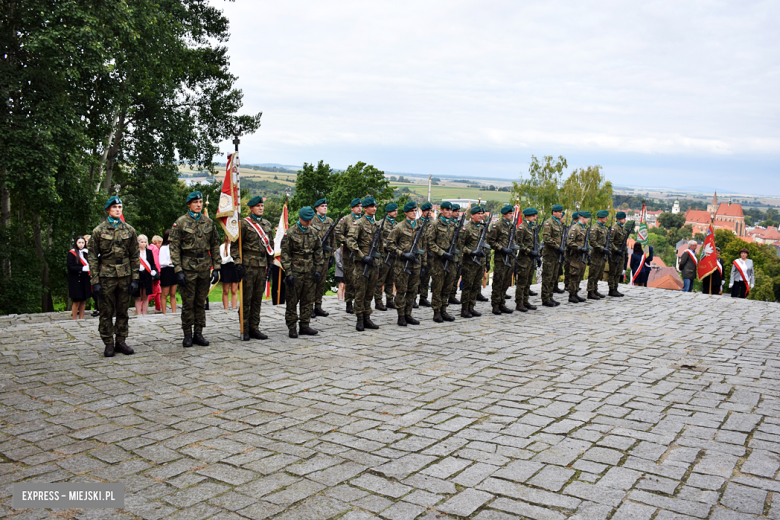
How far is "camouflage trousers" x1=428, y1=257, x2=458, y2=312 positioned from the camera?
1046 centimetres

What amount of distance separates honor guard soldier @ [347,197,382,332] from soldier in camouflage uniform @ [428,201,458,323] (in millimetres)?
1171

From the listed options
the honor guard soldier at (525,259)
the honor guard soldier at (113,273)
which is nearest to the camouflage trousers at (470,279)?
the honor guard soldier at (525,259)

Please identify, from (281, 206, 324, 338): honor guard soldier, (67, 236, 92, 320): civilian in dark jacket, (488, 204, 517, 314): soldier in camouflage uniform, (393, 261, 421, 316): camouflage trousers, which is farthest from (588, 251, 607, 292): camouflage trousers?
(67, 236, 92, 320): civilian in dark jacket

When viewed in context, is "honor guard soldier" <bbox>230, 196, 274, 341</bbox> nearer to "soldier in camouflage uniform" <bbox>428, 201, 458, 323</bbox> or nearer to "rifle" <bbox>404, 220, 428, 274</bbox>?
"rifle" <bbox>404, 220, 428, 274</bbox>

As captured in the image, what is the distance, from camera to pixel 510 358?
7656mm

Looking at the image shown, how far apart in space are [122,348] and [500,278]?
714 centimetres

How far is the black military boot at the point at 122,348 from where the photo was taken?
751 centimetres

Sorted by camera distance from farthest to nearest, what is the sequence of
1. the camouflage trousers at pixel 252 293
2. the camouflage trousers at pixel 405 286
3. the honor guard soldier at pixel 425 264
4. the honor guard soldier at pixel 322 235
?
the honor guard soldier at pixel 425 264, the honor guard soldier at pixel 322 235, the camouflage trousers at pixel 405 286, the camouflage trousers at pixel 252 293

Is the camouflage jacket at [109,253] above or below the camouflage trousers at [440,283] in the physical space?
above

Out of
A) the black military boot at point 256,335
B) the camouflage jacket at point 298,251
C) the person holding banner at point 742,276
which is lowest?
the black military boot at point 256,335

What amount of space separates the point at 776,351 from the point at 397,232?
6.41m

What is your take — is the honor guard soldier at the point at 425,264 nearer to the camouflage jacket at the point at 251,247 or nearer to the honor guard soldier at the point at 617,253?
the camouflage jacket at the point at 251,247

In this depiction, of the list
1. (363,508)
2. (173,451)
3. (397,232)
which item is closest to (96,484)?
(173,451)

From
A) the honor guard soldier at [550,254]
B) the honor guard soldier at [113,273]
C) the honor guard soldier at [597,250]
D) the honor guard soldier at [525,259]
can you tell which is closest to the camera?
the honor guard soldier at [113,273]
